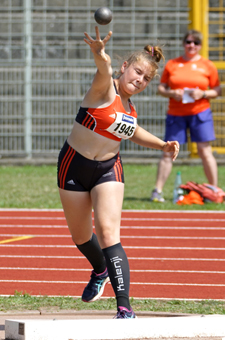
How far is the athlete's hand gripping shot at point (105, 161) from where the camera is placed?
4.35m

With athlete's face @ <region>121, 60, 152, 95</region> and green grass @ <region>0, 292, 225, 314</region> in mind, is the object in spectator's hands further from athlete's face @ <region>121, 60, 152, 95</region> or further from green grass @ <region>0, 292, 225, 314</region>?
green grass @ <region>0, 292, 225, 314</region>

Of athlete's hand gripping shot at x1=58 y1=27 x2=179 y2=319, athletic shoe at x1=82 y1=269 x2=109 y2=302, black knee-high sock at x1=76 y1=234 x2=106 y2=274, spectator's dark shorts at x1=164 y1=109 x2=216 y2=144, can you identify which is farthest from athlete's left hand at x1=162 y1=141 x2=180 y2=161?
spectator's dark shorts at x1=164 y1=109 x2=216 y2=144

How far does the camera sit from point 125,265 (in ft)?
14.3

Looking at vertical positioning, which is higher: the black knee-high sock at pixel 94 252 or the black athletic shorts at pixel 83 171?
the black athletic shorts at pixel 83 171

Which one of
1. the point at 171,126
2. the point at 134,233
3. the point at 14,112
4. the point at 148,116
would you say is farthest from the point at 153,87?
the point at 134,233

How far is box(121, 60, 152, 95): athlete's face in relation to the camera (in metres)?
4.54

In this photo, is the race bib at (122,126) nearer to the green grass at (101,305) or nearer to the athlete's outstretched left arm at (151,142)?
the athlete's outstretched left arm at (151,142)

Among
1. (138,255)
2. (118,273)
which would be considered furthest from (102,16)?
(138,255)

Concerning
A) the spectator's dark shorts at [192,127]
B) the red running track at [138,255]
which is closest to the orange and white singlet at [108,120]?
the red running track at [138,255]

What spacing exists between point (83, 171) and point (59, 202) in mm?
5841

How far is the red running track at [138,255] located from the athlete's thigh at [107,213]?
3.42 ft

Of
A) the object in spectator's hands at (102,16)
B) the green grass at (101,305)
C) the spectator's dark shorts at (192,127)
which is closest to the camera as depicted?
the object in spectator's hands at (102,16)

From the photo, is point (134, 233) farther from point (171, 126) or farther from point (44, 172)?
point (44, 172)

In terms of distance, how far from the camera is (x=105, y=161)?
4562mm
